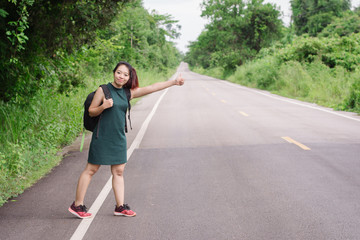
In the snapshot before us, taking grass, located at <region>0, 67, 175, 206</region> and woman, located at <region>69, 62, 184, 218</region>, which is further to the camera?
grass, located at <region>0, 67, 175, 206</region>

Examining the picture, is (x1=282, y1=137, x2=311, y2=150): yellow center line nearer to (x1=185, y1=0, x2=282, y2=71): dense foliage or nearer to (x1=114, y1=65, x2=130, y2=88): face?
(x1=114, y1=65, x2=130, y2=88): face

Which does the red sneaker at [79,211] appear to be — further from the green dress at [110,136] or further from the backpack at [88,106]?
the backpack at [88,106]

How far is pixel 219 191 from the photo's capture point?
5.62 metres

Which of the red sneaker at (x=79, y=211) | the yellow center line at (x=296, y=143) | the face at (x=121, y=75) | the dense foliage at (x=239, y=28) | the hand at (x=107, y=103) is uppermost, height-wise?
the dense foliage at (x=239, y=28)

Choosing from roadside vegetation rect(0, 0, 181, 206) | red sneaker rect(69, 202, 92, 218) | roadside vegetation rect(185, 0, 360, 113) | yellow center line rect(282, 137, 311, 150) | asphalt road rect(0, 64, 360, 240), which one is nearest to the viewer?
asphalt road rect(0, 64, 360, 240)

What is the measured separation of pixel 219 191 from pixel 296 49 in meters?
25.1

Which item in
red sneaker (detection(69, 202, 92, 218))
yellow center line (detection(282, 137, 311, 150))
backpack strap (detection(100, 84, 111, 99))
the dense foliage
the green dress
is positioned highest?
the dense foliage

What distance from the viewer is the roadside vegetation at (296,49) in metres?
21.3

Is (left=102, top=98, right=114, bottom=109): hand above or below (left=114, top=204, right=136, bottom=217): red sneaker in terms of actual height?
above

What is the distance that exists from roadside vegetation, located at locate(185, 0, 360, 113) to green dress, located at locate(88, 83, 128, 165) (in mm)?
12625

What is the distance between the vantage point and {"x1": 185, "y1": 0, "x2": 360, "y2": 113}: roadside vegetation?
69.9ft

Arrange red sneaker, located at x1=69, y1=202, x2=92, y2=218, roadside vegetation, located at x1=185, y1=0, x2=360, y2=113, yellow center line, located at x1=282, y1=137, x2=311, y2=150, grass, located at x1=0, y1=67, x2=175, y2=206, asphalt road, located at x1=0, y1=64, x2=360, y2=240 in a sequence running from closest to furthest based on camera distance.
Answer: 1. asphalt road, located at x1=0, y1=64, x2=360, y2=240
2. red sneaker, located at x1=69, y1=202, x2=92, y2=218
3. grass, located at x1=0, y1=67, x2=175, y2=206
4. yellow center line, located at x1=282, y1=137, x2=311, y2=150
5. roadside vegetation, located at x1=185, y1=0, x2=360, y2=113

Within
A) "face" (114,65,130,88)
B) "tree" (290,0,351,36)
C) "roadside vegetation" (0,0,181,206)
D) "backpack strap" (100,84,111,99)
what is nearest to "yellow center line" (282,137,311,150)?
"roadside vegetation" (0,0,181,206)

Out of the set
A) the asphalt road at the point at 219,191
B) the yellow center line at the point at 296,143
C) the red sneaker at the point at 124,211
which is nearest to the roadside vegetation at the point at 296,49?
the yellow center line at the point at 296,143
